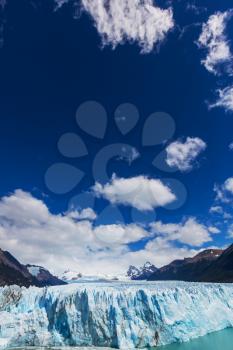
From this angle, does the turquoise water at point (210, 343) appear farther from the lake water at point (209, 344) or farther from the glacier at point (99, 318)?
the glacier at point (99, 318)

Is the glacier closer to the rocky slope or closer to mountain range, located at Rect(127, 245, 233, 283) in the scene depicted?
→ mountain range, located at Rect(127, 245, 233, 283)

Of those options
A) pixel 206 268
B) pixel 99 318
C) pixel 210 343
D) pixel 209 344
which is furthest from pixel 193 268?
pixel 99 318

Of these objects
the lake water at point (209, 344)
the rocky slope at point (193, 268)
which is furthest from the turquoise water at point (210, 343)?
the rocky slope at point (193, 268)

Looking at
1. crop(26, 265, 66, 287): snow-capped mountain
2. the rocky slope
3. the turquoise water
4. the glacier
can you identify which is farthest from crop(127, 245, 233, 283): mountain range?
the glacier

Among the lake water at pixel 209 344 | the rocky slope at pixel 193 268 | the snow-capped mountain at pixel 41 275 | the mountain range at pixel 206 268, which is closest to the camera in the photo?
the lake water at pixel 209 344

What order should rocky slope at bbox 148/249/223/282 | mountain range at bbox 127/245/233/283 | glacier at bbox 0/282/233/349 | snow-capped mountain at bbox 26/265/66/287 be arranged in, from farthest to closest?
snow-capped mountain at bbox 26/265/66/287 → rocky slope at bbox 148/249/223/282 → mountain range at bbox 127/245/233/283 → glacier at bbox 0/282/233/349
